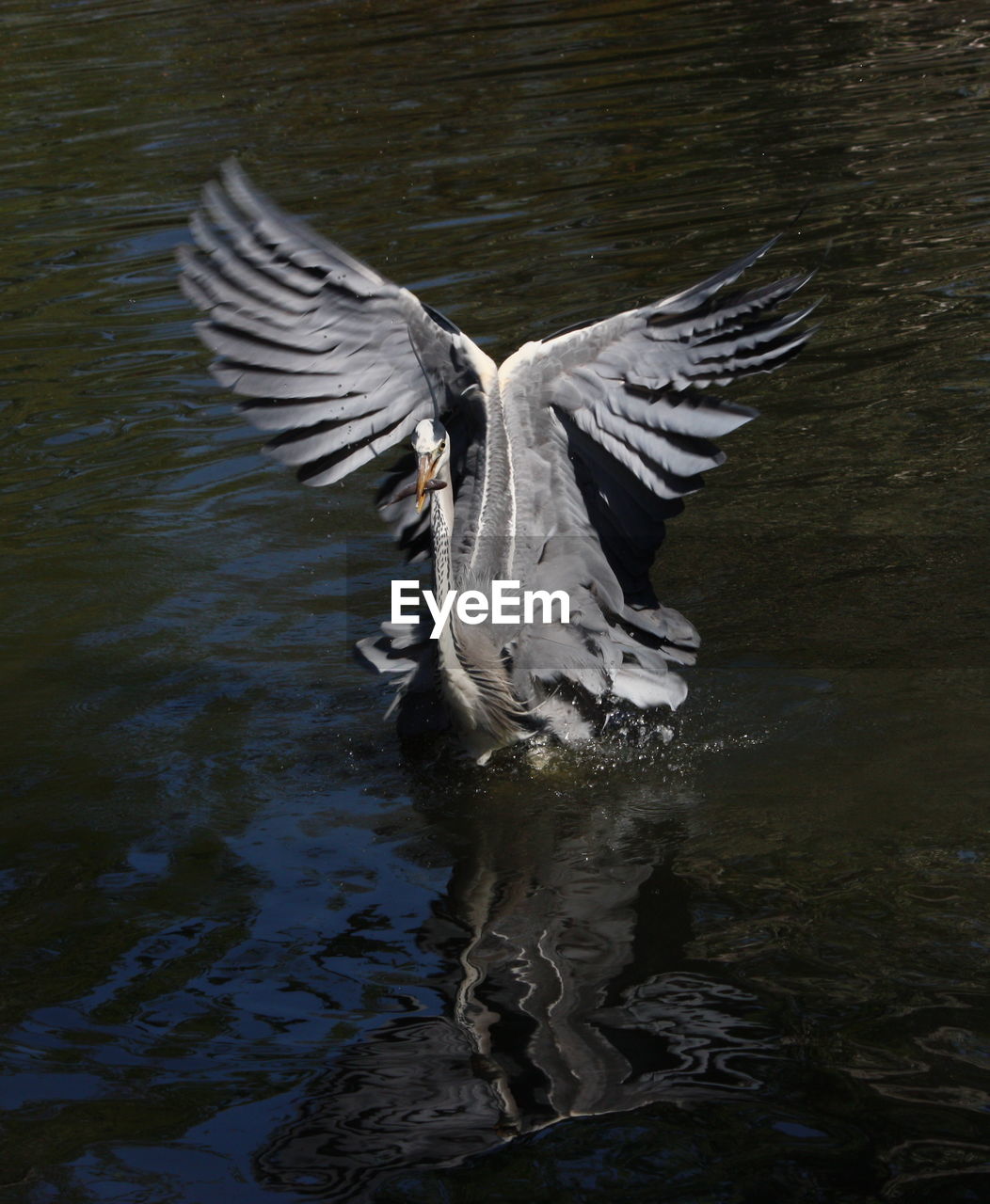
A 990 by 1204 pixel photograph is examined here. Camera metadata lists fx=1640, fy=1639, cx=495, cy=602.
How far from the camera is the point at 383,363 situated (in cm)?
548

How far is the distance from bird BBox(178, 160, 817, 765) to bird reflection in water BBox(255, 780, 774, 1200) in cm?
82

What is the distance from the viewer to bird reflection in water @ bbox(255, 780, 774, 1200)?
3.64m

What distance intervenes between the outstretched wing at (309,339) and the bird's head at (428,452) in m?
0.28

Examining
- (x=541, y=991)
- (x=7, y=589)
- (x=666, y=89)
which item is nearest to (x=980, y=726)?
(x=541, y=991)

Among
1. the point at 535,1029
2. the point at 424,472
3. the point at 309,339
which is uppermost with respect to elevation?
the point at 309,339

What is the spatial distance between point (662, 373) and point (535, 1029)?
2.13 meters

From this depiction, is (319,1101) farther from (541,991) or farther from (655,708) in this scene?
(655,708)

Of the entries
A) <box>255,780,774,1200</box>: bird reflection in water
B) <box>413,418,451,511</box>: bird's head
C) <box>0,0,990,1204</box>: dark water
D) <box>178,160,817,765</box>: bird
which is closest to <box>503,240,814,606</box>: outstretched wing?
<box>178,160,817,765</box>: bird

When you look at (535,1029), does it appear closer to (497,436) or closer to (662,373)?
(497,436)

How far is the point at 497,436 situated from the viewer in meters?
5.23

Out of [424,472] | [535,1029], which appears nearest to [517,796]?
[424,472]

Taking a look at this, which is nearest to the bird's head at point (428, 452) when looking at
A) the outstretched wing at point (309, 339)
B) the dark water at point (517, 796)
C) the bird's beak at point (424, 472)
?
the bird's beak at point (424, 472)

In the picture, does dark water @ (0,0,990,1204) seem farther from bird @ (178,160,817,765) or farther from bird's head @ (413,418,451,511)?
bird's head @ (413,418,451,511)

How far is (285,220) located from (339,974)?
2.46 metres
